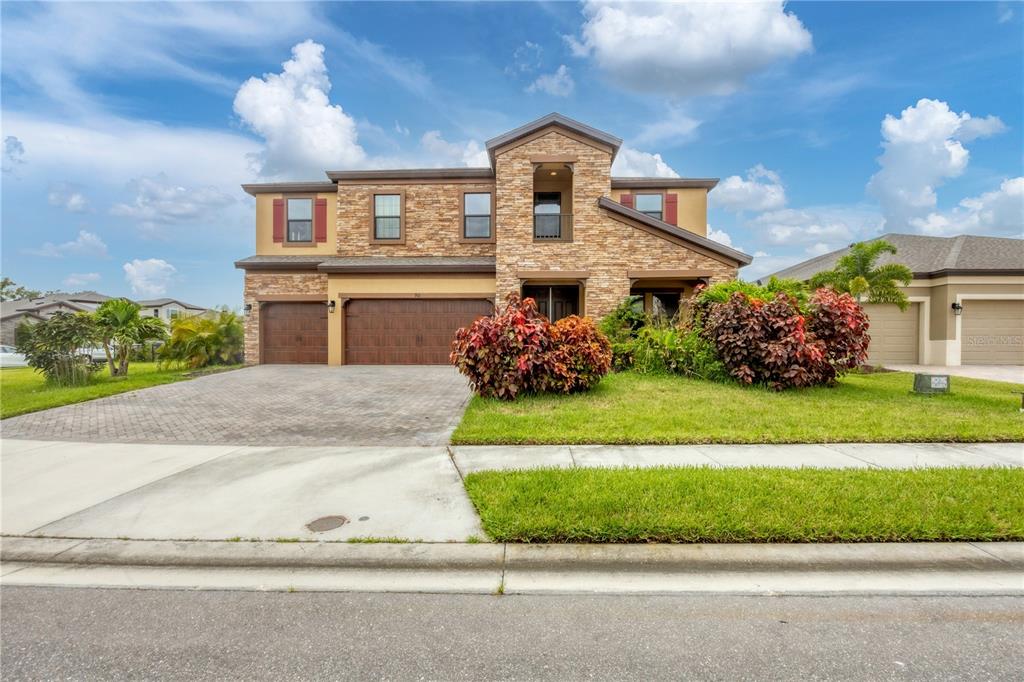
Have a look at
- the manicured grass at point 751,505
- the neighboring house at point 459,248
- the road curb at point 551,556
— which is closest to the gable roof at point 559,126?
the neighboring house at point 459,248

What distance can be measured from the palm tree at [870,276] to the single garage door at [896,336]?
3.68 m

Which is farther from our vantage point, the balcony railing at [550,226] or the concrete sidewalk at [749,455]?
the balcony railing at [550,226]

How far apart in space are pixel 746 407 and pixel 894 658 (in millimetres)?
6143

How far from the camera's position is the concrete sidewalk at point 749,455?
527 centimetres

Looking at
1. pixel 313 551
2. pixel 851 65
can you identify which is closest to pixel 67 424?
pixel 313 551

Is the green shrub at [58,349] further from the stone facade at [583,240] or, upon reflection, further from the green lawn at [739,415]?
the stone facade at [583,240]

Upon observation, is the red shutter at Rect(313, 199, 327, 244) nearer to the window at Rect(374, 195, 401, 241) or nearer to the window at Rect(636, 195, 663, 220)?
→ the window at Rect(374, 195, 401, 241)

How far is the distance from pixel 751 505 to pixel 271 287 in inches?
716

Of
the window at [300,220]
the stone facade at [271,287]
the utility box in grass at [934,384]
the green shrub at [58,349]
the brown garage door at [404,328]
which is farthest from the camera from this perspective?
the window at [300,220]

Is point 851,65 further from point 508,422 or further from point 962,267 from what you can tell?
point 508,422

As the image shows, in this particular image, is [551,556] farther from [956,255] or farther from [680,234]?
[956,255]

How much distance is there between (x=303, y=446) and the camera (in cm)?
645

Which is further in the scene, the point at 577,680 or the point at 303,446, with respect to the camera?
the point at 303,446

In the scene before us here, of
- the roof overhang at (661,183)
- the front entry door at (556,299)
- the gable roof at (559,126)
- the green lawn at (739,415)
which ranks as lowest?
the green lawn at (739,415)
